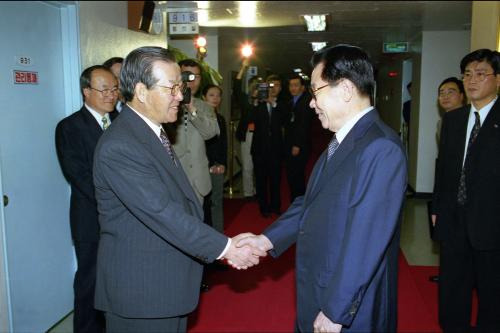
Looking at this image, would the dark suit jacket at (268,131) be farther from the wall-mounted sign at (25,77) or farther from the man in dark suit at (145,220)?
the man in dark suit at (145,220)

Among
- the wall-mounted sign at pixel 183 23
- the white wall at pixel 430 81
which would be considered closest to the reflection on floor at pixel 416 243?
the white wall at pixel 430 81

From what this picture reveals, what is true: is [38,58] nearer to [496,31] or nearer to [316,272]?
[316,272]

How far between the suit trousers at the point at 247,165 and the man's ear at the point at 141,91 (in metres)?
5.40

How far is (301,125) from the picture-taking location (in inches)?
241

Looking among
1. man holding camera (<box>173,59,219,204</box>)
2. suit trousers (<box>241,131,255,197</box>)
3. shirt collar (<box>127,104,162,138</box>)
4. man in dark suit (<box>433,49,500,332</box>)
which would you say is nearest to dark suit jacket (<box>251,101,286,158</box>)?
suit trousers (<box>241,131,255,197</box>)

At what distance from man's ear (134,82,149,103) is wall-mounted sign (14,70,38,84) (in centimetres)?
131

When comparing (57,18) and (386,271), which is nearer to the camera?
(386,271)

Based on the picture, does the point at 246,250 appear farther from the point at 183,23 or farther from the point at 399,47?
the point at 399,47

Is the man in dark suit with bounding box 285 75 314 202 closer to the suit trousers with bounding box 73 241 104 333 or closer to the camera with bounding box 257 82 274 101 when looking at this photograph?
the camera with bounding box 257 82 274 101

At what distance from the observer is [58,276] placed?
3.20 m

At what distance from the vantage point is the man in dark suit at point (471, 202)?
98.3 inches

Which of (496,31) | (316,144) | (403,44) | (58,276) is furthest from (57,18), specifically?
(316,144)

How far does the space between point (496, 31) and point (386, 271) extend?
244 cm

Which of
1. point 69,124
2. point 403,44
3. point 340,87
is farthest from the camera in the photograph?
point 403,44
